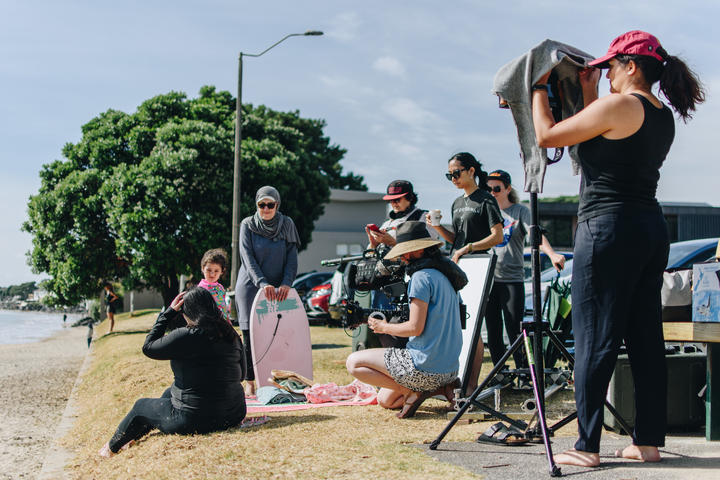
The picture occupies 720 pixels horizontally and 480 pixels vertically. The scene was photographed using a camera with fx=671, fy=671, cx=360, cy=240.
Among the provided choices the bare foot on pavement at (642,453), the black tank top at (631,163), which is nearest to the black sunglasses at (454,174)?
the black tank top at (631,163)

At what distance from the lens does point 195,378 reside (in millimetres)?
4879

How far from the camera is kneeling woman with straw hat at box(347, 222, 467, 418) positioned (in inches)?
193

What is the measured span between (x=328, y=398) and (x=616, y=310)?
139 inches

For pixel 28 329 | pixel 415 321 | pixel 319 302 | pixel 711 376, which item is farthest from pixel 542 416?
pixel 28 329

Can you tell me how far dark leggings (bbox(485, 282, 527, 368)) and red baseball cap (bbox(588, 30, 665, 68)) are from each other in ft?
9.68

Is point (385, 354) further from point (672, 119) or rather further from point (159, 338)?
point (672, 119)

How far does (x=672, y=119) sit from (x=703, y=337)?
58.1 inches

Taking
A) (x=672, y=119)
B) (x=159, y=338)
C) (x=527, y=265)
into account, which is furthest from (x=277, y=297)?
(x=527, y=265)

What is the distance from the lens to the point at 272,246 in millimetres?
6945

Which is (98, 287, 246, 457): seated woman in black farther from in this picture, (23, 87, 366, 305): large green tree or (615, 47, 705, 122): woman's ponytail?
(23, 87, 366, 305): large green tree

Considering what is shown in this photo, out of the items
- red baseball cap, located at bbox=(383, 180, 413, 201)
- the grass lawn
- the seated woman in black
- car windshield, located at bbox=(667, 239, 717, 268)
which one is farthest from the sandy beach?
car windshield, located at bbox=(667, 239, 717, 268)

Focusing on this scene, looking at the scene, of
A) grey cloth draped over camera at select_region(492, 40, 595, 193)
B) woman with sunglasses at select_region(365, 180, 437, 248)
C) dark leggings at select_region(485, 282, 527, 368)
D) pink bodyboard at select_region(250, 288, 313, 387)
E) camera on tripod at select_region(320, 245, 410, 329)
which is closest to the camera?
grey cloth draped over camera at select_region(492, 40, 595, 193)

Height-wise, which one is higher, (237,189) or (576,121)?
(237,189)

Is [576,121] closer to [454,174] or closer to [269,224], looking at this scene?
[454,174]
